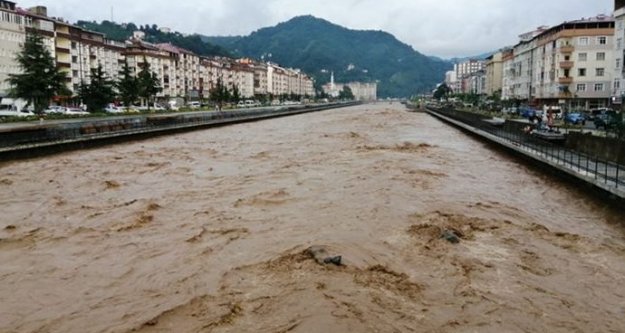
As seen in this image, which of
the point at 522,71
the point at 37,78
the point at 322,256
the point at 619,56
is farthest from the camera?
the point at 522,71

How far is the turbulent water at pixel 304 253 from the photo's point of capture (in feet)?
31.7

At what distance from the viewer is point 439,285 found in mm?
10984

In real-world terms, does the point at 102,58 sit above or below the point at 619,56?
above

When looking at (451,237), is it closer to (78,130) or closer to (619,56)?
(78,130)

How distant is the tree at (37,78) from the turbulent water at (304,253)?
26073 millimetres

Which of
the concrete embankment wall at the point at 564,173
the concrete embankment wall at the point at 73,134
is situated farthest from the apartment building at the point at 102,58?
the concrete embankment wall at the point at 564,173

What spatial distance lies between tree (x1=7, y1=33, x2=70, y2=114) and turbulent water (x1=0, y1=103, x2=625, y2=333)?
85.5 feet

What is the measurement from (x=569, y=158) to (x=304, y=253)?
17.6 m

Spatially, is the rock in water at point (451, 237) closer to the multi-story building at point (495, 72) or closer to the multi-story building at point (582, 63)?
the multi-story building at point (582, 63)

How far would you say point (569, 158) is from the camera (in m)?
25.6

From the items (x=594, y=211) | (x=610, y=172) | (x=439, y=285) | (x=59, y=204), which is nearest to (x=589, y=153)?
(x=610, y=172)

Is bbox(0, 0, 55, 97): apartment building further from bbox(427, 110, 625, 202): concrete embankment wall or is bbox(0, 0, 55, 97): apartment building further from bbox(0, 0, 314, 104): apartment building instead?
bbox(427, 110, 625, 202): concrete embankment wall

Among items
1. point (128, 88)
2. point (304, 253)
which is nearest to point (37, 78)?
point (128, 88)

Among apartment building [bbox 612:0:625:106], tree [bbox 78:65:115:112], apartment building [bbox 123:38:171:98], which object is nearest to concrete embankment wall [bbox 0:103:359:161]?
tree [bbox 78:65:115:112]
